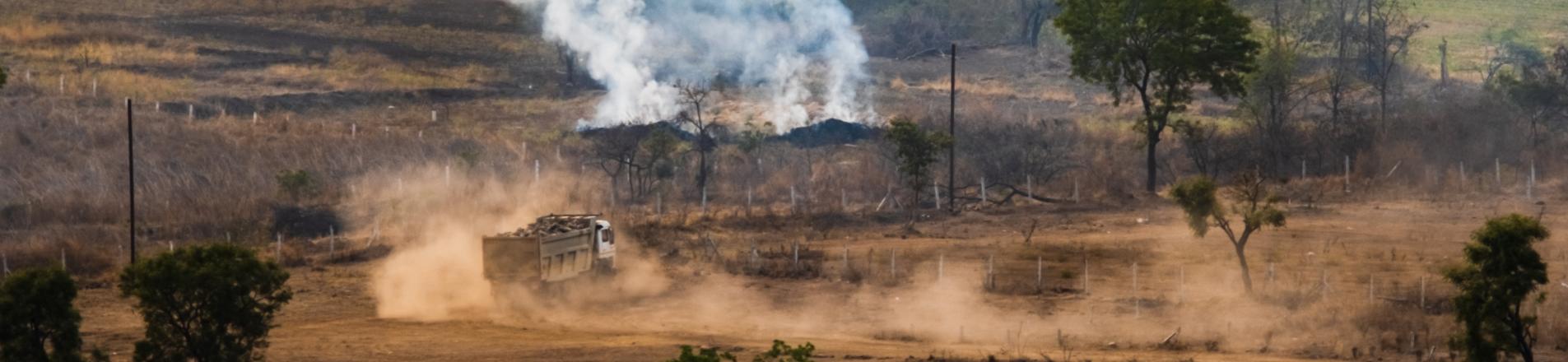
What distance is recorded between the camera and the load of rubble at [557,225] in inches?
1178

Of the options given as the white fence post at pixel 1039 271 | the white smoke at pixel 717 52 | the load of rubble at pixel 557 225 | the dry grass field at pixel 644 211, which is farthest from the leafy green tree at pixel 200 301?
the white smoke at pixel 717 52

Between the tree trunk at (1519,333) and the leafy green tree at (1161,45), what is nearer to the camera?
the tree trunk at (1519,333)

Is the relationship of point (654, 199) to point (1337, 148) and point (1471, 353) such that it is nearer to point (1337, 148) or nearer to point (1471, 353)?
point (1337, 148)

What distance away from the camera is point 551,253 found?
28734 millimetres

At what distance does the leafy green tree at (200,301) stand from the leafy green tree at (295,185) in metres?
22.4

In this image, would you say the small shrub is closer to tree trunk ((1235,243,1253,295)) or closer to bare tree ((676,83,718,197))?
bare tree ((676,83,718,197))

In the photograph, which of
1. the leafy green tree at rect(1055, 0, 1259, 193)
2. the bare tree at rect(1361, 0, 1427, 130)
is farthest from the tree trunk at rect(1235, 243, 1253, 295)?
the bare tree at rect(1361, 0, 1427, 130)

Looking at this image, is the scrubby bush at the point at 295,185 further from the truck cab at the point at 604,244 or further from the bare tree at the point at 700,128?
the truck cab at the point at 604,244

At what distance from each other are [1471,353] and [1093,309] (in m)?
10.2

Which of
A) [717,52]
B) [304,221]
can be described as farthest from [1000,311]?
[717,52]

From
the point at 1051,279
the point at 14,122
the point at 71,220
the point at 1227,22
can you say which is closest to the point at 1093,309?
the point at 1051,279

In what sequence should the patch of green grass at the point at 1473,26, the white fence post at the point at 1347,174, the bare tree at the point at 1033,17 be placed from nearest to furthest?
the white fence post at the point at 1347,174 → the patch of green grass at the point at 1473,26 → the bare tree at the point at 1033,17

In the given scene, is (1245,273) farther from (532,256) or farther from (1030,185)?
(1030,185)

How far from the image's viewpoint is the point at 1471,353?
18906 millimetres
